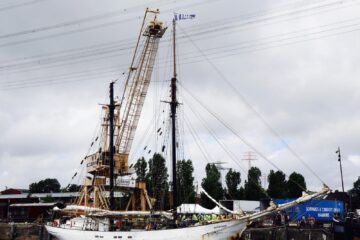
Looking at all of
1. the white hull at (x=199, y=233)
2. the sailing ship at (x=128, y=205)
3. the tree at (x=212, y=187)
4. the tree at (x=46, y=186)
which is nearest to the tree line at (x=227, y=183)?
the tree at (x=212, y=187)

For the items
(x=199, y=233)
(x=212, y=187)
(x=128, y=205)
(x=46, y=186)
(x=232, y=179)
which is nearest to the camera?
(x=199, y=233)

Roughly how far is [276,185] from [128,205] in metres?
46.8

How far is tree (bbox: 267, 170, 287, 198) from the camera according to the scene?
9519cm

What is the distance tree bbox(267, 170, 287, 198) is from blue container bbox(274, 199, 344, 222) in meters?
32.5

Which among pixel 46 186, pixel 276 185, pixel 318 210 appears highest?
pixel 46 186

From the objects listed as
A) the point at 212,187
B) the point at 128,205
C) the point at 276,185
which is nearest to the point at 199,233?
the point at 128,205

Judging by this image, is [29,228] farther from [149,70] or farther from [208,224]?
[208,224]

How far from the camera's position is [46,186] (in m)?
170

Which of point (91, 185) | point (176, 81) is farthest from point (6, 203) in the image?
point (176, 81)

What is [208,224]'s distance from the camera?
36625mm

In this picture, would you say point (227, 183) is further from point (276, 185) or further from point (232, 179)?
point (276, 185)

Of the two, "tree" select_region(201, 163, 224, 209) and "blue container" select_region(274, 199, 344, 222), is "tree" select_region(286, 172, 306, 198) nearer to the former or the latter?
"tree" select_region(201, 163, 224, 209)

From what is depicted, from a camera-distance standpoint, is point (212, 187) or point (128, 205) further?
point (212, 187)

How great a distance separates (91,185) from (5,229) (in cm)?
1656
